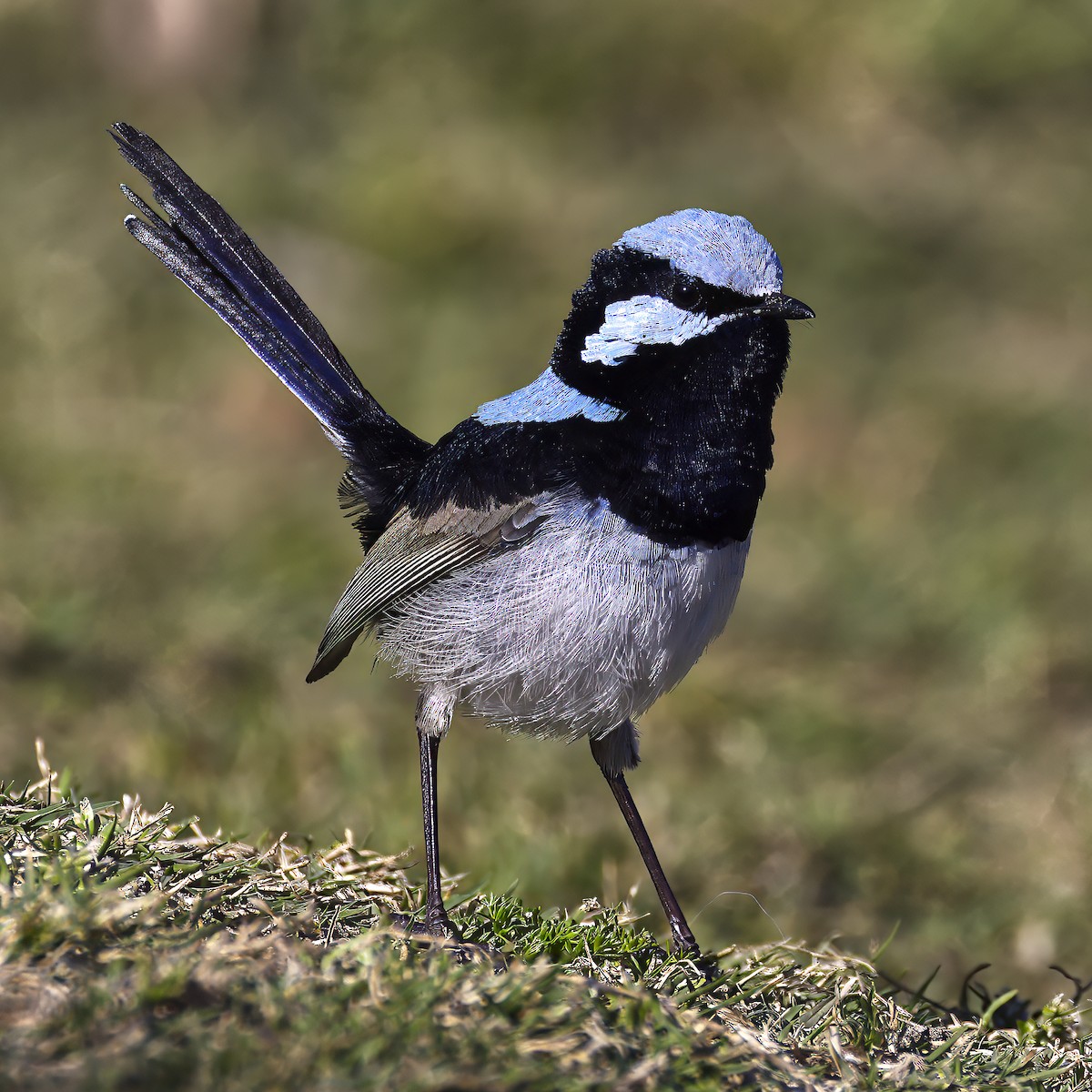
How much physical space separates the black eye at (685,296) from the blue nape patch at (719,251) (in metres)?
0.03

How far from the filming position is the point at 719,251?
3.82 metres

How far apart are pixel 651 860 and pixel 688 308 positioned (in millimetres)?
1612

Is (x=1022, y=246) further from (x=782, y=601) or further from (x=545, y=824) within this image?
(x=545, y=824)

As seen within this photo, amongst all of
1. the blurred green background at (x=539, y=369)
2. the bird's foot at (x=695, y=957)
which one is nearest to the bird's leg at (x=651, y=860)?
the bird's foot at (x=695, y=957)

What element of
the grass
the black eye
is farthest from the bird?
the grass

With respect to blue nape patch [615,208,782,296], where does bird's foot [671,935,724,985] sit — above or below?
below

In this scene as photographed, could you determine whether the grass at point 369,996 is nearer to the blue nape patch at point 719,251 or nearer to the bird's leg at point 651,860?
the bird's leg at point 651,860

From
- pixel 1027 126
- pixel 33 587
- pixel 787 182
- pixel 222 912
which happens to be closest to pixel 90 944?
pixel 222 912

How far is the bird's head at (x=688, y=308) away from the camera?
3812 mm

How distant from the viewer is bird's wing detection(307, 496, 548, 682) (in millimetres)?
3961

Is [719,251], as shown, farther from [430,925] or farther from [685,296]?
[430,925]

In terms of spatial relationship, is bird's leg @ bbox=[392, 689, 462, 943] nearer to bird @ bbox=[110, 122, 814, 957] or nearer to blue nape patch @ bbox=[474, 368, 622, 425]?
bird @ bbox=[110, 122, 814, 957]

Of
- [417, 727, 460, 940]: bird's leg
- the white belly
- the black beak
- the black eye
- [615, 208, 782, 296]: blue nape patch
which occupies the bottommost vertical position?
[417, 727, 460, 940]: bird's leg

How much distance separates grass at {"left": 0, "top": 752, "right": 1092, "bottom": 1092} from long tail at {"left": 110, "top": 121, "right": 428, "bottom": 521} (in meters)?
1.30
